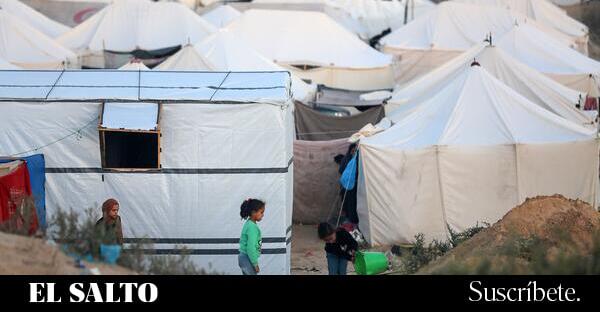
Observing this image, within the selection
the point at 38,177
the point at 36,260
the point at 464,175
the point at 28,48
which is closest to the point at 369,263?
the point at 38,177

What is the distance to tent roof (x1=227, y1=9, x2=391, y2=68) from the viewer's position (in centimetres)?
3011

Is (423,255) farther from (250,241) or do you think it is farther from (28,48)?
(28,48)

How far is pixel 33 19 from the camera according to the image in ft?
105

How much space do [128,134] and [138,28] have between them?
17.7 m

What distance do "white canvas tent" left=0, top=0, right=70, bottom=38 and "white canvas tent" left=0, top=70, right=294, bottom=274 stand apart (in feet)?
61.1

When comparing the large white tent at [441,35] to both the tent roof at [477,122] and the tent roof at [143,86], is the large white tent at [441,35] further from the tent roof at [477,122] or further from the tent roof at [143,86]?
the tent roof at [143,86]

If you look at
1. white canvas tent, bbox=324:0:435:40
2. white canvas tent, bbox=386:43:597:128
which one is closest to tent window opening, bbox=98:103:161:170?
white canvas tent, bbox=386:43:597:128

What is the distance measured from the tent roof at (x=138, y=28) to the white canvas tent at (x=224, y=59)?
18.7ft

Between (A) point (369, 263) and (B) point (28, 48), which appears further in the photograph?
(B) point (28, 48)

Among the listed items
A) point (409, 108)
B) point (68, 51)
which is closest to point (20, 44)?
point (68, 51)

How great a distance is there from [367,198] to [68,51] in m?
13.3

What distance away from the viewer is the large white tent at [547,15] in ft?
125

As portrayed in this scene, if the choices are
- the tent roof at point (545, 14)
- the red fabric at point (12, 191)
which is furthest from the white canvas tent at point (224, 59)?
the tent roof at point (545, 14)
